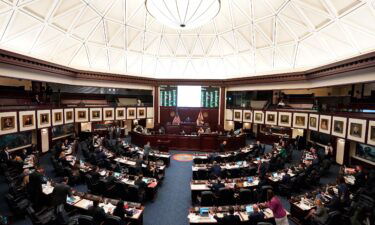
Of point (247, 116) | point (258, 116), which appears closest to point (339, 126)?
point (258, 116)

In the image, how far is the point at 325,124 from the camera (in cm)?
1259

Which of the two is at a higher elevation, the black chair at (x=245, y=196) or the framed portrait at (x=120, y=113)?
the framed portrait at (x=120, y=113)

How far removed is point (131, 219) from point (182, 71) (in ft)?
58.6

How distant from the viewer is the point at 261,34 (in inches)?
621

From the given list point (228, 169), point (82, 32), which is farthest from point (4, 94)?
point (228, 169)

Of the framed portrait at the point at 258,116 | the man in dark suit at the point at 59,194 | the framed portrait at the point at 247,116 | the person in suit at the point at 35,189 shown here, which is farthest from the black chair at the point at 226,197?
the framed portrait at the point at 247,116

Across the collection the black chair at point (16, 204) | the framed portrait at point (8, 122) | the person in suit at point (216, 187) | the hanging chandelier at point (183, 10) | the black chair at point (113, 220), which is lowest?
the black chair at point (16, 204)

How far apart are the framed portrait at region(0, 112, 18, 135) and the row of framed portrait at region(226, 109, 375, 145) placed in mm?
18458

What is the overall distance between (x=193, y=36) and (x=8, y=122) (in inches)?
623

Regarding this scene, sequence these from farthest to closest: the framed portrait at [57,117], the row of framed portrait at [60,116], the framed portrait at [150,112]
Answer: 1. the framed portrait at [150,112]
2. the framed portrait at [57,117]
3. the row of framed portrait at [60,116]

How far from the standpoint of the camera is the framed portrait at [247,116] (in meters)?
19.4

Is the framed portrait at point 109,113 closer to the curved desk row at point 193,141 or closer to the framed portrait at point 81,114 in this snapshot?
the framed portrait at point 81,114

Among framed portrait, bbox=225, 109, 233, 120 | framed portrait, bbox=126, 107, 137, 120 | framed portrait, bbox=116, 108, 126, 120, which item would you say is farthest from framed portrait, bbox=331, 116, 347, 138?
framed portrait, bbox=116, 108, 126, 120

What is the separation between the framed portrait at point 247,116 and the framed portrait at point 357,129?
30.2ft
